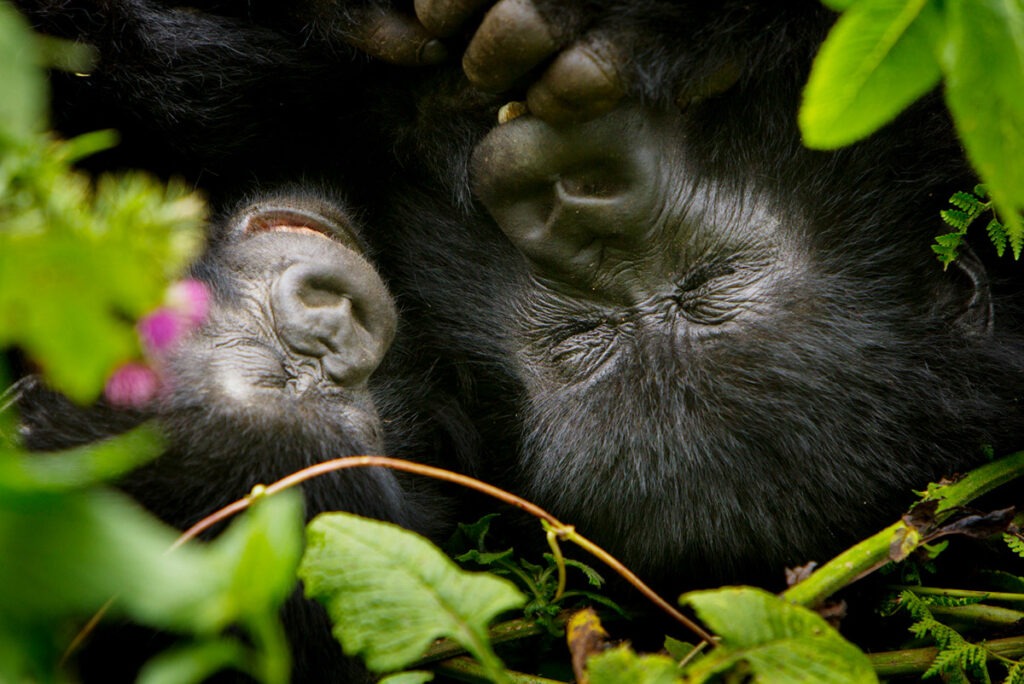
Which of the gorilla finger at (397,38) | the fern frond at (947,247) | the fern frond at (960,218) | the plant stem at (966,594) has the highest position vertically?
the gorilla finger at (397,38)

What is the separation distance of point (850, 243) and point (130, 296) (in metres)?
1.43

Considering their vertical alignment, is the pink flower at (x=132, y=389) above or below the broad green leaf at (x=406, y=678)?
above

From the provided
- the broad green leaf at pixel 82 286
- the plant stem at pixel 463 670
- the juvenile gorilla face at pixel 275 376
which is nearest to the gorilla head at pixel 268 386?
the juvenile gorilla face at pixel 275 376

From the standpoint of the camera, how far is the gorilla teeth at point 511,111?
1.71m

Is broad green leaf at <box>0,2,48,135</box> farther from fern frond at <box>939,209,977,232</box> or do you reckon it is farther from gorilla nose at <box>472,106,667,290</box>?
fern frond at <box>939,209,977,232</box>

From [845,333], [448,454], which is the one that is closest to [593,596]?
[448,454]

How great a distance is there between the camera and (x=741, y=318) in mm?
1777

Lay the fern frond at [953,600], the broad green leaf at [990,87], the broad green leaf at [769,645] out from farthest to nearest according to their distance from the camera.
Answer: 1. the fern frond at [953,600]
2. the broad green leaf at [769,645]
3. the broad green leaf at [990,87]

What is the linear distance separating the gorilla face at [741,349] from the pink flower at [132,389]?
68 centimetres

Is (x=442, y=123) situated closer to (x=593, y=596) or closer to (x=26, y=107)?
(x=593, y=596)

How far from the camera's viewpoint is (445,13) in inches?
63.9

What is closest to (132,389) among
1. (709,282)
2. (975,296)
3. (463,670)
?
(463,670)

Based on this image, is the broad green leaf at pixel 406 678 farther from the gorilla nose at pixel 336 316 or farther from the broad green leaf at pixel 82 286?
the broad green leaf at pixel 82 286

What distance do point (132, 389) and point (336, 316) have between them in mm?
364
